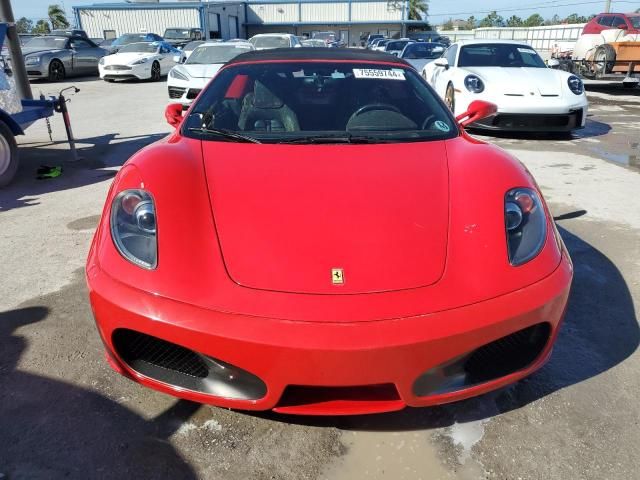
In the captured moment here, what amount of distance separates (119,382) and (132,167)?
0.94 metres

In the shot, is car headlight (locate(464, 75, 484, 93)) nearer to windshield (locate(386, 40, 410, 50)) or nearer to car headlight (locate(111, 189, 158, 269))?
car headlight (locate(111, 189, 158, 269))

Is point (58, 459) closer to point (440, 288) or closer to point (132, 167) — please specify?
point (132, 167)

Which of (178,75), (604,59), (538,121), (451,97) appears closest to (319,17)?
(604,59)

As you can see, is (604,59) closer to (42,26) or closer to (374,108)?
(374,108)

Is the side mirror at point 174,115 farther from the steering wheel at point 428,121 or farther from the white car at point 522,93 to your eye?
the white car at point 522,93

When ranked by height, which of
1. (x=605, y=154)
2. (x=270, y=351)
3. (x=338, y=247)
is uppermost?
(x=338, y=247)

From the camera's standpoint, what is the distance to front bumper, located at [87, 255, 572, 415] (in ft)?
5.03

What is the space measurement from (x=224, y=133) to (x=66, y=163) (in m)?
4.42

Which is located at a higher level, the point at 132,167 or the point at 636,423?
the point at 132,167

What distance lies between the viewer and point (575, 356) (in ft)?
7.71

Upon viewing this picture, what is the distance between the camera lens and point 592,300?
284 cm

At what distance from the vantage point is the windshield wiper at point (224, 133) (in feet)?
8.24

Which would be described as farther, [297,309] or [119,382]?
[119,382]

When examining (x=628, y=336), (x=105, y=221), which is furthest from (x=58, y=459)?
(x=628, y=336)
